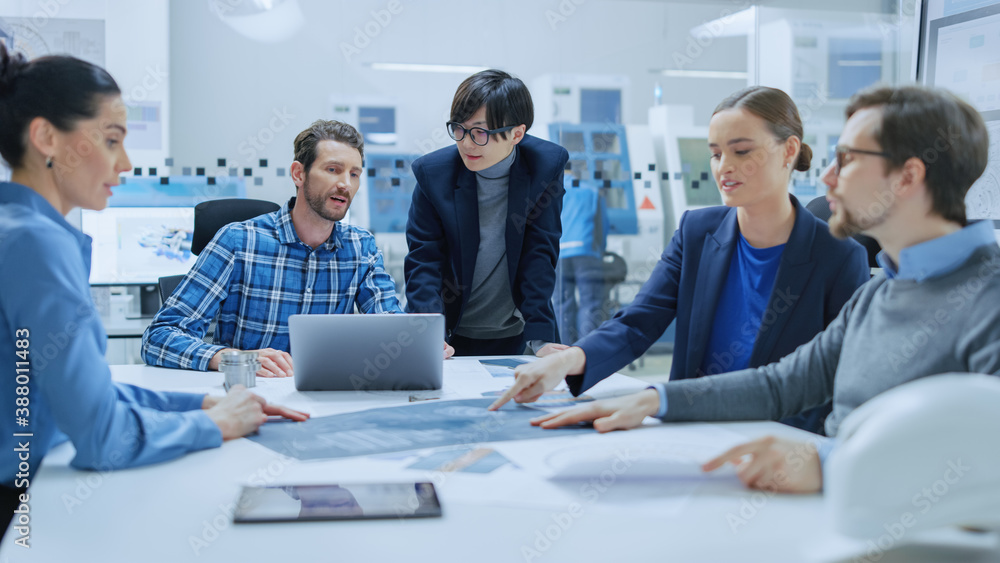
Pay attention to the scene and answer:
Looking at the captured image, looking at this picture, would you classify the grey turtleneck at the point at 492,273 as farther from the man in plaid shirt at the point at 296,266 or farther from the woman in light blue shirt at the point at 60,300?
the woman in light blue shirt at the point at 60,300

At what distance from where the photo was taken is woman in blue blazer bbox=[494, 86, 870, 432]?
1699 mm

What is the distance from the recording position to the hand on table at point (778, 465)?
100cm

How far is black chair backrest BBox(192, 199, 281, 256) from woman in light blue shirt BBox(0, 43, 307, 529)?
1610mm

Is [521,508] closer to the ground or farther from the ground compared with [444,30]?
closer to the ground

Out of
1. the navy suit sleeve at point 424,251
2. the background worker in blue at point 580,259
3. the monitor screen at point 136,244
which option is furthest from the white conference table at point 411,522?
the background worker in blue at point 580,259

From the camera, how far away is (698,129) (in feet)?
16.4

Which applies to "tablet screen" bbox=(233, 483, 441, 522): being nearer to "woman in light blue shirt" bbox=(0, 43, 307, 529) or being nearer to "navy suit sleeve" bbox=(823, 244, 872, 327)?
"woman in light blue shirt" bbox=(0, 43, 307, 529)

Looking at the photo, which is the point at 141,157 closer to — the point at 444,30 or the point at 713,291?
the point at 444,30

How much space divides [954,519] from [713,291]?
110 centimetres

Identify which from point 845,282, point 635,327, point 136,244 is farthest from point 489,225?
point 136,244

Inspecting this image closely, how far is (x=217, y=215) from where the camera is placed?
2883 millimetres

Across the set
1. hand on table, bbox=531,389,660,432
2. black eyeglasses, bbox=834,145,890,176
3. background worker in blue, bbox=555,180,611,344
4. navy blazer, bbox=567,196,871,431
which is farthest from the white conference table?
background worker in blue, bbox=555,180,611,344

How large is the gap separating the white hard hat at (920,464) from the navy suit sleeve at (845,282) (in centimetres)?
100

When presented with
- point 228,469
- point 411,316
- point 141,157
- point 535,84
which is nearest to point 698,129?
point 535,84
